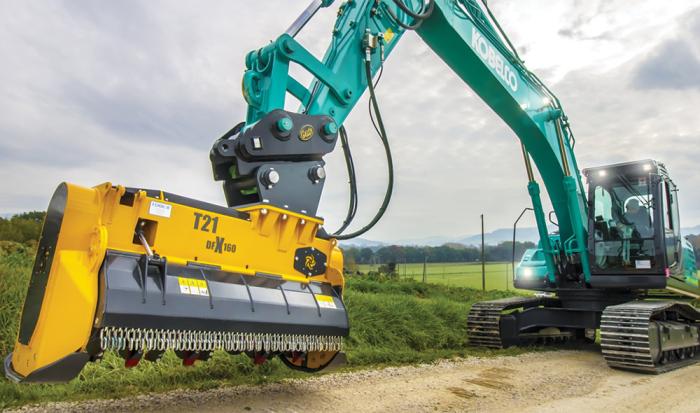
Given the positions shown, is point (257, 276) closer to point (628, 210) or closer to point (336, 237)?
point (336, 237)

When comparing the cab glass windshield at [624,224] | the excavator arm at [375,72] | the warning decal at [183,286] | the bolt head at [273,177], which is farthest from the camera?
the cab glass windshield at [624,224]

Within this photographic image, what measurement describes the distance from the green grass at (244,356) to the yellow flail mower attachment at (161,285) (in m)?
0.97

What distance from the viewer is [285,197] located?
3410 millimetres

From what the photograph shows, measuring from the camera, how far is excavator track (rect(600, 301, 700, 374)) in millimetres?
5859

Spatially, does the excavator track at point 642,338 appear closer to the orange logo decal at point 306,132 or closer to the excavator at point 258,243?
the excavator at point 258,243

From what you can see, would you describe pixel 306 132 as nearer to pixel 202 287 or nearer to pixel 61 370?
pixel 202 287

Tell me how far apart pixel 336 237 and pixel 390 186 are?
2.01 ft

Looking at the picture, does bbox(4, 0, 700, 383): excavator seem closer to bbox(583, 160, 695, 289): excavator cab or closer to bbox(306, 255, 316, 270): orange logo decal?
bbox(306, 255, 316, 270): orange logo decal

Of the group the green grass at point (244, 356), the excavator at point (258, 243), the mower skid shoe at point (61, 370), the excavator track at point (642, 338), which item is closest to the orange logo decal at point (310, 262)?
the excavator at point (258, 243)

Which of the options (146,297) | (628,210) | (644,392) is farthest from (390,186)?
(628,210)

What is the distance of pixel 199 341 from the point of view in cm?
272

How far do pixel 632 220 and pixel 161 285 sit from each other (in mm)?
6627

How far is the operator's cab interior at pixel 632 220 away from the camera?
6.68 meters

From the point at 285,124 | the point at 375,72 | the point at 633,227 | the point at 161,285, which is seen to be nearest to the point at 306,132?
the point at 285,124
